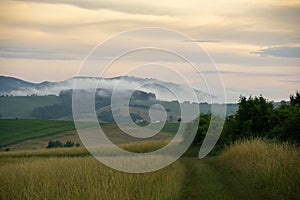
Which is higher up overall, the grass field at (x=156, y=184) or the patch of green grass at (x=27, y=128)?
the patch of green grass at (x=27, y=128)

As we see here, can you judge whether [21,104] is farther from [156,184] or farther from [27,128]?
[156,184]

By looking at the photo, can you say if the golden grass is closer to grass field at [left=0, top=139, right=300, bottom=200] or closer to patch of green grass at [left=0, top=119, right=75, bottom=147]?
grass field at [left=0, top=139, right=300, bottom=200]

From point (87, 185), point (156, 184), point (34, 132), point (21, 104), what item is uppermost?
point (21, 104)

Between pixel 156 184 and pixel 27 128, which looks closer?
pixel 156 184

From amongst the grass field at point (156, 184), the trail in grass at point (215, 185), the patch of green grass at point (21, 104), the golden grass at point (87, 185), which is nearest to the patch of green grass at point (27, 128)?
the patch of green grass at point (21, 104)

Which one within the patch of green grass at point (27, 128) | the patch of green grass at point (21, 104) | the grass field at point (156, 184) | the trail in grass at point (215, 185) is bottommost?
the trail in grass at point (215, 185)

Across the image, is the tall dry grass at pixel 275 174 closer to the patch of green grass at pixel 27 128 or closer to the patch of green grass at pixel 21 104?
the patch of green grass at pixel 27 128

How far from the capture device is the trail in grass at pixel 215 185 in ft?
49.3

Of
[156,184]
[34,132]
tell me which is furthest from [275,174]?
[34,132]

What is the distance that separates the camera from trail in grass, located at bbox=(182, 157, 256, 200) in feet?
49.3

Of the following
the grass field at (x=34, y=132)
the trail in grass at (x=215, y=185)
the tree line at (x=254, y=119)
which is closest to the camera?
the trail in grass at (x=215, y=185)

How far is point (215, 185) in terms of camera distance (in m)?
17.5

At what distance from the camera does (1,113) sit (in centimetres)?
17125

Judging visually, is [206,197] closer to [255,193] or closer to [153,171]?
[255,193]
